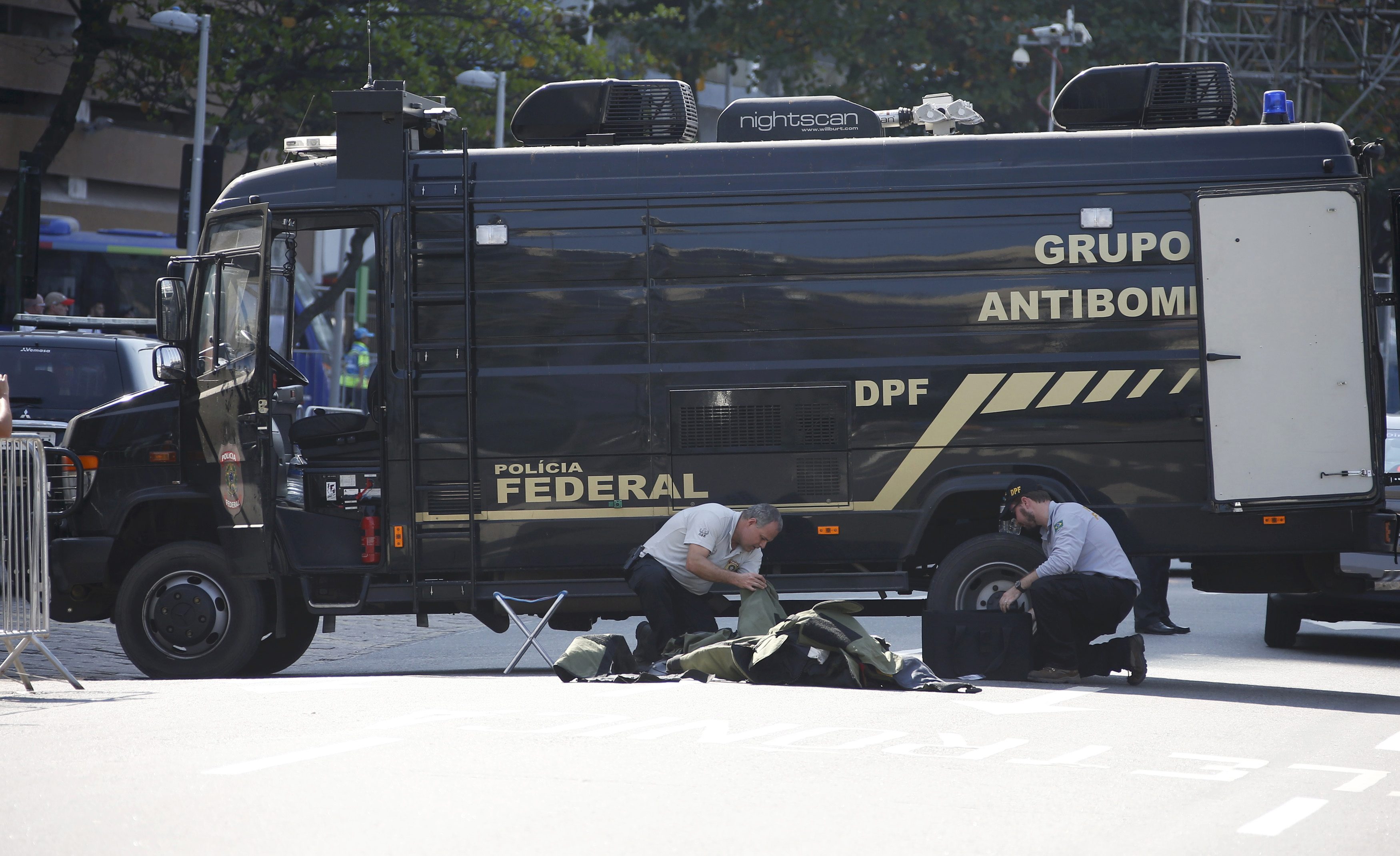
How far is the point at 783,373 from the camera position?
9367 millimetres

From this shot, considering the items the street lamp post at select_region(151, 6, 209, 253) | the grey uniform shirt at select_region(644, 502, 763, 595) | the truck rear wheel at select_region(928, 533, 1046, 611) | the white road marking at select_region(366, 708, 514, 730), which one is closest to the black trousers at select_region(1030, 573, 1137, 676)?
the truck rear wheel at select_region(928, 533, 1046, 611)

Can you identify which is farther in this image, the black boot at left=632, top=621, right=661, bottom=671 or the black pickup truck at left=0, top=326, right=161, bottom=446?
the black pickup truck at left=0, top=326, right=161, bottom=446

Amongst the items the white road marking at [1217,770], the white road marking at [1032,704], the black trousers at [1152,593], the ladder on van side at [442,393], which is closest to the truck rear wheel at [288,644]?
the ladder on van side at [442,393]

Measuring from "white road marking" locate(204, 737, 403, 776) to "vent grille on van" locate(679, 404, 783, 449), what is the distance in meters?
3.01

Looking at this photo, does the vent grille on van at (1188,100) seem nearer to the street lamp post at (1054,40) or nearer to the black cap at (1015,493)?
the black cap at (1015,493)

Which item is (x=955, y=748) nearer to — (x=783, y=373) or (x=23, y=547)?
(x=783, y=373)

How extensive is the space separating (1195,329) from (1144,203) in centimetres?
76

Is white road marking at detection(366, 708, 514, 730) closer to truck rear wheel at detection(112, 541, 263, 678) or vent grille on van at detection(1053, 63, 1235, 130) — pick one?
truck rear wheel at detection(112, 541, 263, 678)

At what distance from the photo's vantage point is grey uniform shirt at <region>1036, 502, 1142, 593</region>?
9031mm

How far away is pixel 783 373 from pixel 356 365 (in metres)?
23.2

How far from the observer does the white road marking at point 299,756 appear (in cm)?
627

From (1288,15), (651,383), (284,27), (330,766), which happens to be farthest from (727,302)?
(1288,15)

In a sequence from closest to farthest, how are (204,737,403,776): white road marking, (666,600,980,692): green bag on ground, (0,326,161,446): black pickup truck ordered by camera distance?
(204,737,403,776): white road marking < (666,600,980,692): green bag on ground < (0,326,161,446): black pickup truck

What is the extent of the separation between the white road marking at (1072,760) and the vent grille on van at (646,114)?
468 centimetres
